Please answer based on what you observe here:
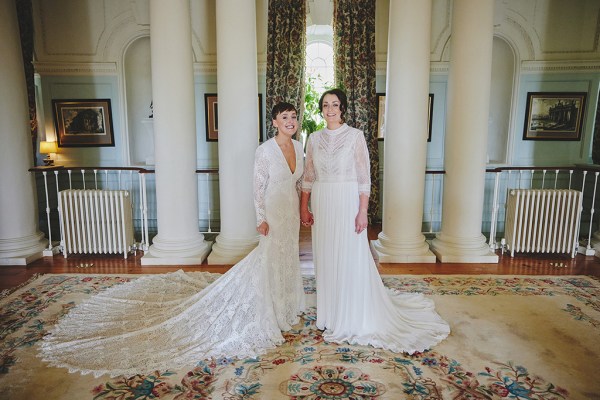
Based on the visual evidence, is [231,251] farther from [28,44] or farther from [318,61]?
[28,44]

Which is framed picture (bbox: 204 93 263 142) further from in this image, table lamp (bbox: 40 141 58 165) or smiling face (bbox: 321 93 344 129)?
smiling face (bbox: 321 93 344 129)

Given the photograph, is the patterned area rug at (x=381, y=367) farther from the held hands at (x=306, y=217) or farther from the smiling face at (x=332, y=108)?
the smiling face at (x=332, y=108)

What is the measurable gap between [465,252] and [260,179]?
3.07 m

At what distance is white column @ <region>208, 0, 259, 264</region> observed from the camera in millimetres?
4703

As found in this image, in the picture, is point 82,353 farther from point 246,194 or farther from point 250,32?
point 250,32

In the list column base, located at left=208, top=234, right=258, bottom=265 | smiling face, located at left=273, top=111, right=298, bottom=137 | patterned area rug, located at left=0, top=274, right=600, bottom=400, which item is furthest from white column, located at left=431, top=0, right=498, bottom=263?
smiling face, located at left=273, top=111, right=298, bottom=137

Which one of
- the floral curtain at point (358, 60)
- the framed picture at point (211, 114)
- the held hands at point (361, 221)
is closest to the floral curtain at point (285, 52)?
the floral curtain at point (358, 60)

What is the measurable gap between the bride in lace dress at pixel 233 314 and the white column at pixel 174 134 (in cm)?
158

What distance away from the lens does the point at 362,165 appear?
304cm

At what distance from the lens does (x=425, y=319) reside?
11.1 ft

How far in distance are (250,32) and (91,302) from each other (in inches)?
125

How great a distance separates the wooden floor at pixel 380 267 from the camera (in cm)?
474

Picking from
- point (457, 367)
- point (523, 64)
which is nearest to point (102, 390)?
point (457, 367)

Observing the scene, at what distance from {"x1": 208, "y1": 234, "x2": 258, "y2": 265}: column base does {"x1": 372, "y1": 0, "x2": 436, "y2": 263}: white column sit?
5.11ft
